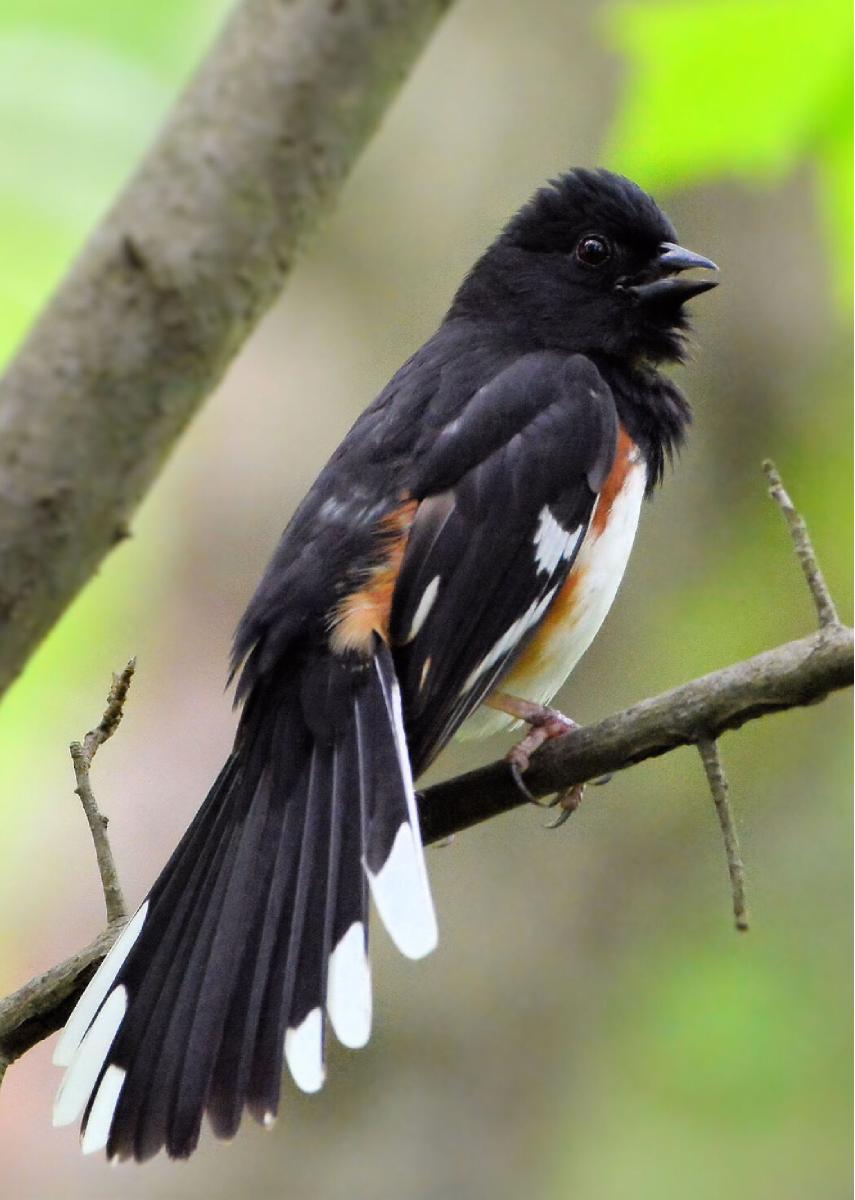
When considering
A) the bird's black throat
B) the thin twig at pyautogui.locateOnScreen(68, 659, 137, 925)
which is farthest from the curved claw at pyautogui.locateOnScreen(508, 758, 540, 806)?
the bird's black throat

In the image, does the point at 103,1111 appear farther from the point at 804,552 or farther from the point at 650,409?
the point at 650,409

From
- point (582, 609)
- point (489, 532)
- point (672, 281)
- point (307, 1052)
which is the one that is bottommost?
point (307, 1052)

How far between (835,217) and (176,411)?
6.16 ft

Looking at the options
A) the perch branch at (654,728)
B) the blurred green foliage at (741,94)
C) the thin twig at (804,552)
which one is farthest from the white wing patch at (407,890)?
the blurred green foliage at (741,94)

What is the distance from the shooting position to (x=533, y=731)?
2799 millimetres

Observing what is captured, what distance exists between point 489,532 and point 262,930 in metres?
0.87

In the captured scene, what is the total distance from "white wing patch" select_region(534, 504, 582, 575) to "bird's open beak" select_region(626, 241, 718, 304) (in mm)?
751

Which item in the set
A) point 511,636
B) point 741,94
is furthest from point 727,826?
point 741,94

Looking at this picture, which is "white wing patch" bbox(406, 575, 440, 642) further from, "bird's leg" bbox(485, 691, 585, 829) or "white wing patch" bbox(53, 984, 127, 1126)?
"white wing patch" bbox(53, 984, 127, 1126)

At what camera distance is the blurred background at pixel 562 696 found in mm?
4285

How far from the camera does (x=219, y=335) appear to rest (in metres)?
1.31

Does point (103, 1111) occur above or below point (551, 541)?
below

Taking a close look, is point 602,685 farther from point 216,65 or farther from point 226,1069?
point 216,65

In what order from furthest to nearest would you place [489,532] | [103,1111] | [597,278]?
[597,278]
[489,532]
[103,1111]
